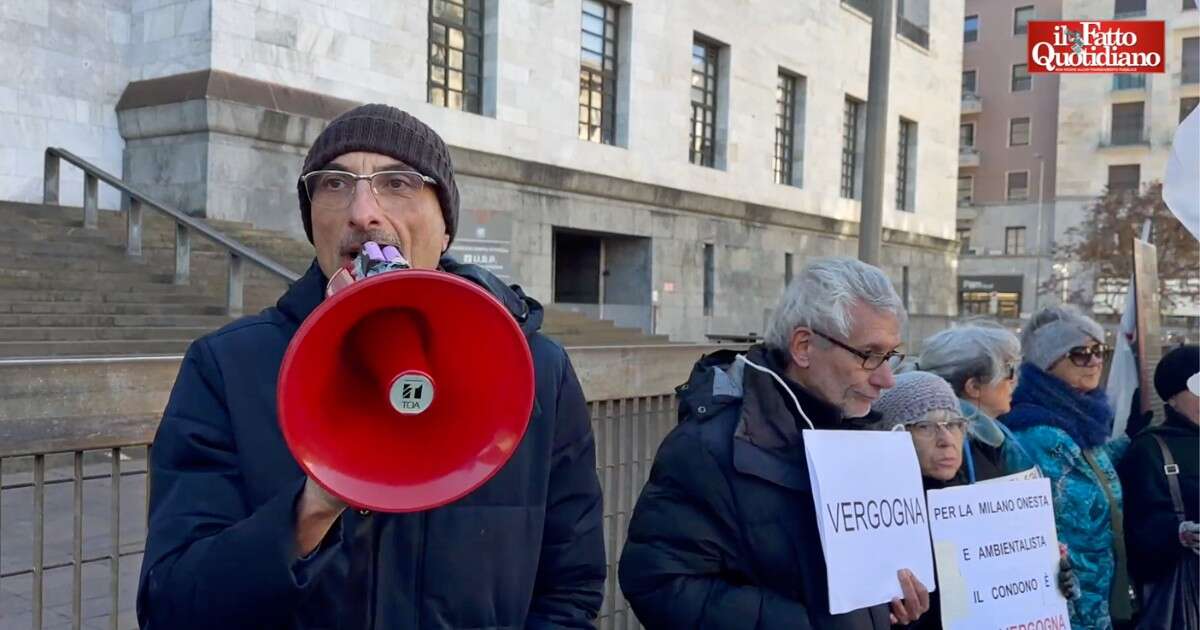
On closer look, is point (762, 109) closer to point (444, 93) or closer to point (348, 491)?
point (444, 93)

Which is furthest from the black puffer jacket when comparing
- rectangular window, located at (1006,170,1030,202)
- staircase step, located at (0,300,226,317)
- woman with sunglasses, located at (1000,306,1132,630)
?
rectangular window, located at (1006,170,1030,202)

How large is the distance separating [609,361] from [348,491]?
2498mm

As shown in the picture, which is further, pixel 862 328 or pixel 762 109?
pixel 762 109

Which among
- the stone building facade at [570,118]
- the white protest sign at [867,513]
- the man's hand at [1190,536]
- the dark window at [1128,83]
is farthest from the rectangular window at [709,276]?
the dark window at [1128,83]

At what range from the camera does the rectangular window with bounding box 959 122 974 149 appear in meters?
55.7

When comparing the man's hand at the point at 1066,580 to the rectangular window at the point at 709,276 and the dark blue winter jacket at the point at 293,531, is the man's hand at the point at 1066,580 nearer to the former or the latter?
the dark blue winter jacket at the point at 293,531

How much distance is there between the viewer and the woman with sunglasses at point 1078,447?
3438 mm

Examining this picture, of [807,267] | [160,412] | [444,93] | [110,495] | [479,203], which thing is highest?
[444,93]

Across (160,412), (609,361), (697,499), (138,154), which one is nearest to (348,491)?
(697,499)

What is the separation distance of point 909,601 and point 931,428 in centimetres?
72

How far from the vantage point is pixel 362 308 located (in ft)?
4.36

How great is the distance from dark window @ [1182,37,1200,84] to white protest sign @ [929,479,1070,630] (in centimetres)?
5316

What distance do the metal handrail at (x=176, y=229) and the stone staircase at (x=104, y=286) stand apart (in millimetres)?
159

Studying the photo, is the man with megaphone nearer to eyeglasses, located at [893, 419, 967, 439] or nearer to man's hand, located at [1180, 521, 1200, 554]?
eyeglasses, located at [893, 419, 967, 439]
